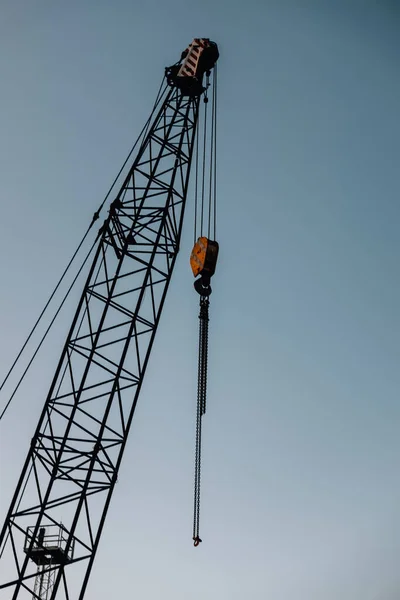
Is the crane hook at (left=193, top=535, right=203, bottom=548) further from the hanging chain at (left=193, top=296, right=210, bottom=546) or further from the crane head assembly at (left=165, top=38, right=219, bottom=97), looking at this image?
the crane head assembly at (left=165, top=38, right=219, bottom=97)

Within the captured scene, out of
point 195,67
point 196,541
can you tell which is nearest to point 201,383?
point 196,541

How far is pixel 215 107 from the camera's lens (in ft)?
84.1

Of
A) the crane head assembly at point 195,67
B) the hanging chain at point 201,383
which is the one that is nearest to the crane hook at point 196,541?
the hanging chain at point 201,383

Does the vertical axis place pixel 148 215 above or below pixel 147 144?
below

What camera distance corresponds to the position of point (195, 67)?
22.9m

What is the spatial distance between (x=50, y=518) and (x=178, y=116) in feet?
50.9

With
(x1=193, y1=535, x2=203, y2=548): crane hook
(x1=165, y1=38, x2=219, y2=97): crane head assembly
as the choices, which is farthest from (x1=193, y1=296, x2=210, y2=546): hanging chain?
(x1=165, y1=38, x2=219, y2=97): crane head assembly

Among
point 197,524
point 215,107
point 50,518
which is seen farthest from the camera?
point 215,107

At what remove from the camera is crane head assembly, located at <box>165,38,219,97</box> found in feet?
75.2

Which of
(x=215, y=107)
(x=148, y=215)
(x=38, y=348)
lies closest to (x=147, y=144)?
(x=148, y=215)

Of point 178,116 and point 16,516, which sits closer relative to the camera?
point 16,516

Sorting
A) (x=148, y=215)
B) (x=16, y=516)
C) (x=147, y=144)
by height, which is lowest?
(x=16, y=516)

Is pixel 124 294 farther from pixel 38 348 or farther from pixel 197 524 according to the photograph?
pixel 197 524

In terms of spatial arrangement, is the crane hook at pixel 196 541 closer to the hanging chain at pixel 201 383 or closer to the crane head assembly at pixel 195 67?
the hanging chain at pixel 201 383
